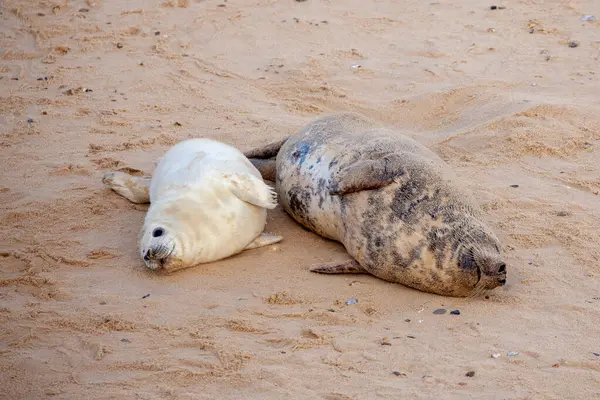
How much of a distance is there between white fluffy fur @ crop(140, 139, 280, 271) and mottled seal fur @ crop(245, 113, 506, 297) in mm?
322

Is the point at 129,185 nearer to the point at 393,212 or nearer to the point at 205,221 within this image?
the point at 205,221

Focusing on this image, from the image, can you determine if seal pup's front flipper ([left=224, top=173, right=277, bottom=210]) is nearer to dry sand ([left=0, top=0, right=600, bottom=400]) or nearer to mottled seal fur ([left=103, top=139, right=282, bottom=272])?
mottled seal fur ([left=103, top=139, right=282, bottom=272])

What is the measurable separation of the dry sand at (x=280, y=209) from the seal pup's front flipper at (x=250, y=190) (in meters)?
0.31

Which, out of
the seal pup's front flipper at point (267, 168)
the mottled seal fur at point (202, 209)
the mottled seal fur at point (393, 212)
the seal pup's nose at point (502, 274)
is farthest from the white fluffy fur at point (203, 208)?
the seal pup's nose at point (502, 274)

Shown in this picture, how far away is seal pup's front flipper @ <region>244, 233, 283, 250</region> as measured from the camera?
5.13 metres

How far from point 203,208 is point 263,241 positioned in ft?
1.45

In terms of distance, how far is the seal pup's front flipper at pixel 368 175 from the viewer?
4.80m

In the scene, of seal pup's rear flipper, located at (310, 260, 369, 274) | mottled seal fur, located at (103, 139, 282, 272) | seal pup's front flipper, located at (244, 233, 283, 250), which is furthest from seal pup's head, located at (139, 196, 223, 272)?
seal pup's rear flipper, located at (310, 260, 369, 274)

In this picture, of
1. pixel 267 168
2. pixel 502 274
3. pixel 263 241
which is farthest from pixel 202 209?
pixel 502 274

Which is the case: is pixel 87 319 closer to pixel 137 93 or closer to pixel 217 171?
pixel 217 171

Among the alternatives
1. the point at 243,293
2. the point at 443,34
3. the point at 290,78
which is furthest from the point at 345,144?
the point at 443,34

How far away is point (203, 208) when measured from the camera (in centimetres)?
496

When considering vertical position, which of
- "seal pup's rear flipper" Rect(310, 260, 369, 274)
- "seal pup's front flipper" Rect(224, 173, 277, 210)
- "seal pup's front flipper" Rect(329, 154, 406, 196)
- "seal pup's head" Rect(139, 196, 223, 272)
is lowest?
"seal pup's rear flipper" Rect(310, 260, 369, 274)

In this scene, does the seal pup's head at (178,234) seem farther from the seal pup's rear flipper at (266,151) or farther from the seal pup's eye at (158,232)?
Answer: the seal pup's rear flipper at (266,151)
